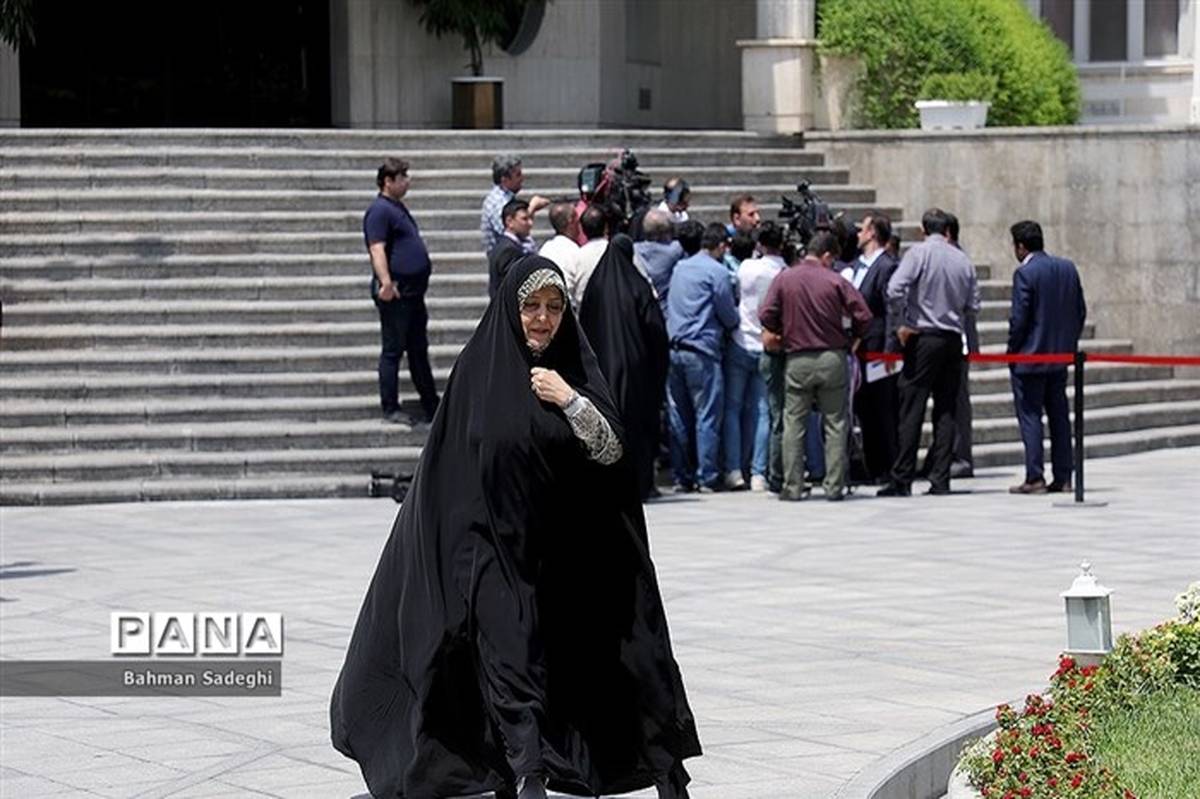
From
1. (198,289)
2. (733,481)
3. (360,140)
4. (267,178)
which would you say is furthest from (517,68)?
(733,481)

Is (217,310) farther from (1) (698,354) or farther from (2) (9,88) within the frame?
(2) (9,88)

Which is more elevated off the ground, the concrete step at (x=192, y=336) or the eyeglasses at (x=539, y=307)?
the eyeglasses at (x=539, y=307)

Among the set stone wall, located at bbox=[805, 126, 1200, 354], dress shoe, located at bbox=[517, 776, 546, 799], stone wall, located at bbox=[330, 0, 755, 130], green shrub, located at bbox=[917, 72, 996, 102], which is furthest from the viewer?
stone wall, located at bbox=[330, 0, 755, 130]

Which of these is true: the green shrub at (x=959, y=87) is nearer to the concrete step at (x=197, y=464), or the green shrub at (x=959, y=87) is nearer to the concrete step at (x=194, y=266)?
the concrete step at (x=194, y=266)

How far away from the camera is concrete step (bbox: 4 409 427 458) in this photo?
1736cm

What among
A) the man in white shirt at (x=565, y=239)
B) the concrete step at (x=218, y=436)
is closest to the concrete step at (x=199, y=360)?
the concrete step at (x=218, y=436)

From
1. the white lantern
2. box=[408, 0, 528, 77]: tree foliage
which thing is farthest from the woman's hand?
box=[408, 0, 528, 77]: tree foliage

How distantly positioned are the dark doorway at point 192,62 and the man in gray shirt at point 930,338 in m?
12.5

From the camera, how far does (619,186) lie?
18344mm

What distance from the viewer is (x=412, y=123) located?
27.3 meters

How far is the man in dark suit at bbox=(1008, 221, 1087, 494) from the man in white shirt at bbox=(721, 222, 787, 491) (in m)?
1.69

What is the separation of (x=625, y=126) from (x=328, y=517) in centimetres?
1350

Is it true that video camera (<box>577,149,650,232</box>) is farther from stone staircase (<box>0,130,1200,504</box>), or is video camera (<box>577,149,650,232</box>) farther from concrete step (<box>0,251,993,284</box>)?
concrete step (<box>0,251,993,284</box>)

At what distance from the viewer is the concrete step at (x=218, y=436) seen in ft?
57.0
